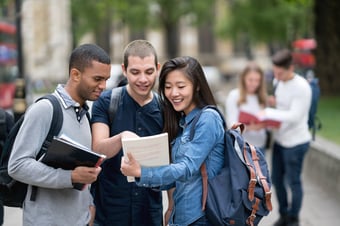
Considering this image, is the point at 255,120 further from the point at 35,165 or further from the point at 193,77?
the point at 35,165

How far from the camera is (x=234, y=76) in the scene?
58.2 m

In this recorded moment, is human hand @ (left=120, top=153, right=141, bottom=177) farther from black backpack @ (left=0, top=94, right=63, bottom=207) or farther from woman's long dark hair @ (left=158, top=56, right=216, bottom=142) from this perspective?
woman's long dark hair @ (left=158, top=56, right=216, bottom=142)

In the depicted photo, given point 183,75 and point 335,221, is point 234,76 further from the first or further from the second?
point 183,75

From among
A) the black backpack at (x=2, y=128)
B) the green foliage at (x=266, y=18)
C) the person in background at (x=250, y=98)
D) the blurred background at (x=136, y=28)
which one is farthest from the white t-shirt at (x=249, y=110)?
the green foliage at (x=266, y=18)

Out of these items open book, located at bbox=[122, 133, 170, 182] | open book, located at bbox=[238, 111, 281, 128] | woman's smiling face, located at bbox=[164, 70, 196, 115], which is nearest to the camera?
open book, located at bbox=[122, 133, 170, 182]

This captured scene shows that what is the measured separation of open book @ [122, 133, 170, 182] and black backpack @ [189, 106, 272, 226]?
26 cm

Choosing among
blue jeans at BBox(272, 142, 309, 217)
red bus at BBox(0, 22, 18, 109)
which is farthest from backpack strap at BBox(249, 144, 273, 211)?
red bus at BBox(0, 22, 18, 109)

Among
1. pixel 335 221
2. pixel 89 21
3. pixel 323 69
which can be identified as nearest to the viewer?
pixel 335 221

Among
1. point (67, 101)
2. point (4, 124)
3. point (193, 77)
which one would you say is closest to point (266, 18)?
point (4, 124)

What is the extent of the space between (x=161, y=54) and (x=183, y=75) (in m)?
57.5

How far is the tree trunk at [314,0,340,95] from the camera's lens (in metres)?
20.6

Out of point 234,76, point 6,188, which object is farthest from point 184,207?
point 234,76

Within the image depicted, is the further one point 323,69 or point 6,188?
point 323,69

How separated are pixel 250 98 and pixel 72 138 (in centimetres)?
388
